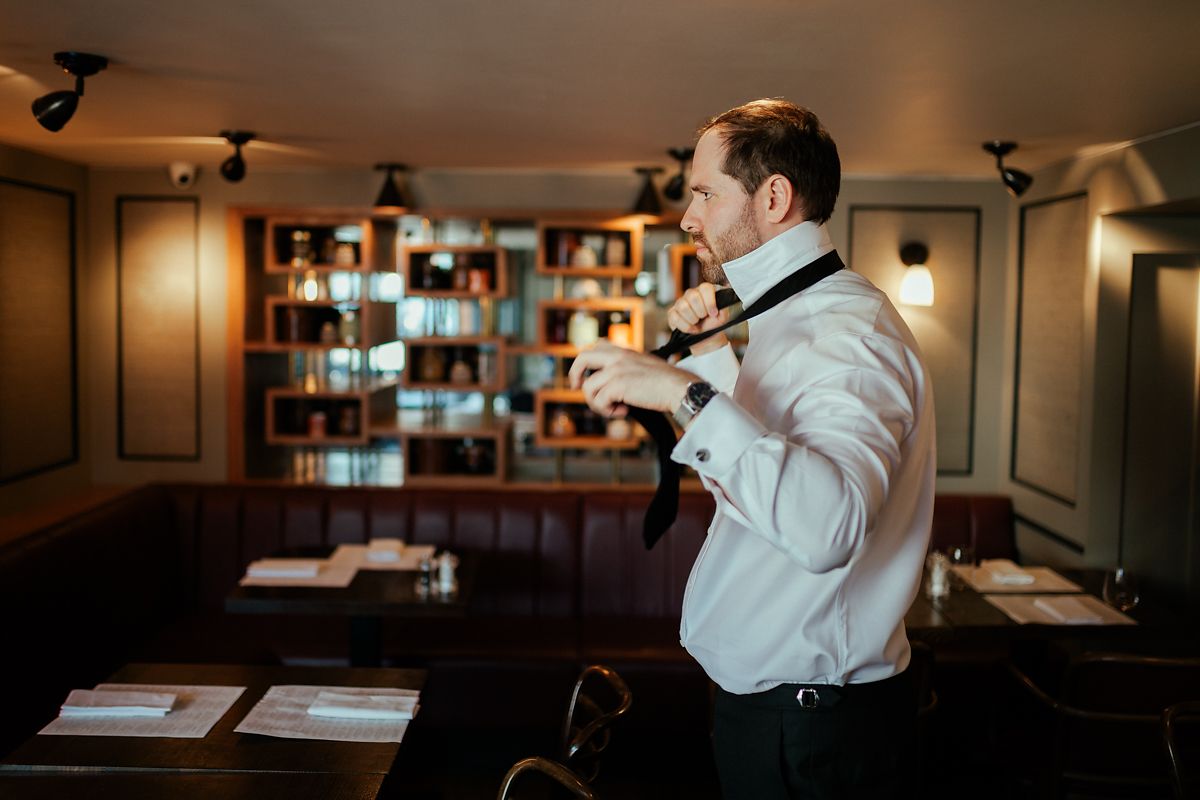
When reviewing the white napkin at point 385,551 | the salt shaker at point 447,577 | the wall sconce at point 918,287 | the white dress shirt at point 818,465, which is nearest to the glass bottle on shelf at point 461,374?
the white napkin at point 385,551

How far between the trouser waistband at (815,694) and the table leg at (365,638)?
7.95ft

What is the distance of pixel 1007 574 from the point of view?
12.0 ft

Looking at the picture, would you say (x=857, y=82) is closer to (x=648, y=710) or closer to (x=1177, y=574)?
(x=648, y=710)

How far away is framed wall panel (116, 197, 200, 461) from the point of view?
17.1ft

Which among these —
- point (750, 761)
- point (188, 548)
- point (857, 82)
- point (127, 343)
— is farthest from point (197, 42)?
point (127, 343)

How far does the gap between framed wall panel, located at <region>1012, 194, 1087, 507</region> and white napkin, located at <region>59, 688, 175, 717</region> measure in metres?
3.68

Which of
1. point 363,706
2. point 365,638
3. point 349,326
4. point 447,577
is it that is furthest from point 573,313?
point 363,706

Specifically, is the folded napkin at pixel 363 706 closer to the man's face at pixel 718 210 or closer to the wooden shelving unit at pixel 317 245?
the man's face at pixel 718 210

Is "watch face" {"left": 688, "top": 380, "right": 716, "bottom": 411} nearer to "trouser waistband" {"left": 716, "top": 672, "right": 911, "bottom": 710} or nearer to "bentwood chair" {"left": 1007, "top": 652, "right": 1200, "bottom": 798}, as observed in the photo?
"trouser waistband" {"left": 716, "top": 672, "right": 911, "bottom": 710}

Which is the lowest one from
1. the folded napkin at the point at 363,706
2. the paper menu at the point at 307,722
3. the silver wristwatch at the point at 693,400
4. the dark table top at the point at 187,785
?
the dark table top at the point at 187,785

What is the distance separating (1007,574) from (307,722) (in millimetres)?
2615

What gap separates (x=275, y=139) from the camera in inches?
167

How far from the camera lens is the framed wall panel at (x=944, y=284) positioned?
16.8 feet

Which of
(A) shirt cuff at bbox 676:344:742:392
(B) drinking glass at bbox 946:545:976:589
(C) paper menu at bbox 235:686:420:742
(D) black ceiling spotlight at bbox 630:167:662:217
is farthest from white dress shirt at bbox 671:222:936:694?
(D) black ceiling spotlight at bbox 630:167:662:217
